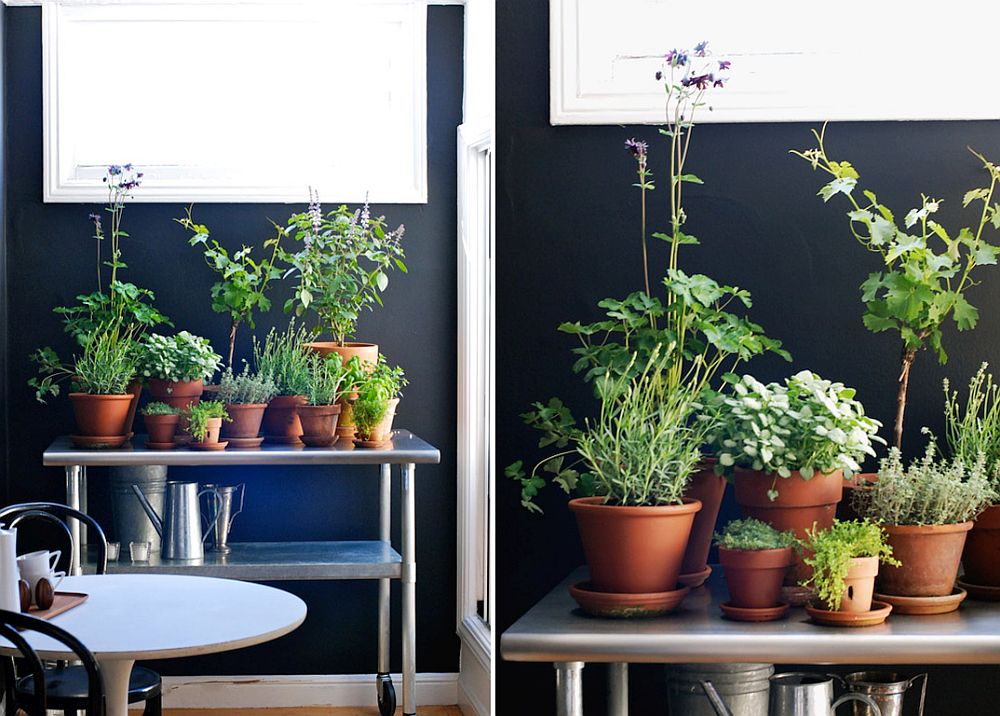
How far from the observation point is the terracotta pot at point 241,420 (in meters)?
3.69

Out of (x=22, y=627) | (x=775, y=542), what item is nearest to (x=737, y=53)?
(x=775, y=542)

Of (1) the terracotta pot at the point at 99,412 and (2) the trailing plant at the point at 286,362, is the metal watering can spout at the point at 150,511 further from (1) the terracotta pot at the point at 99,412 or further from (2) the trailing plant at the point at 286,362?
(2) the trailing plant at the point at 286,362

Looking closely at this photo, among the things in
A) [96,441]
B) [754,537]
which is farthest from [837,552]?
[96,441]

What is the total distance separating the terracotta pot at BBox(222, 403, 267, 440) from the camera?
3693 mm

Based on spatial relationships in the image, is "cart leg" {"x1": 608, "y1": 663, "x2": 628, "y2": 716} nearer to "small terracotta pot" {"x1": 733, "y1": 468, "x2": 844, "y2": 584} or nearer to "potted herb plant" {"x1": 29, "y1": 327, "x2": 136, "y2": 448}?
"small terracotta pot" {"x1": 733, "y1": 468, "x2": 844, "y2": 584}

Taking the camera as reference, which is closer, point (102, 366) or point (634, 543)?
point (634, 543)

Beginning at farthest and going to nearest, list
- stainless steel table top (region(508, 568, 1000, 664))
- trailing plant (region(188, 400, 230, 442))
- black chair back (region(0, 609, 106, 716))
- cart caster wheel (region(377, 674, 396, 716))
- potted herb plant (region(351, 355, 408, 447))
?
cart caster wheel (region(377, 674, 396, 716)) < potted herb plant (region(351, 355, 408, 447)) < trailing plant (region(188, 400, 230, 442)) < black chair back (region(0, 609, 106, 716)) < stainless steel table top (region(508, 568, 1000, 664))

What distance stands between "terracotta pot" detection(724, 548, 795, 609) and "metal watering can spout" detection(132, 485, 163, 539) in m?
2.52

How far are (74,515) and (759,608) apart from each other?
2297 millimetres

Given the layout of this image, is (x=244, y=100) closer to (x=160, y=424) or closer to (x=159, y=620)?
(x=160, y=424)

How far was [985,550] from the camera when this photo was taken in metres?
1.92

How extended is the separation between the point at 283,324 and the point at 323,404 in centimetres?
50

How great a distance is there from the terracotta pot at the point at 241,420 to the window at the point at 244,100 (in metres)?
0.84

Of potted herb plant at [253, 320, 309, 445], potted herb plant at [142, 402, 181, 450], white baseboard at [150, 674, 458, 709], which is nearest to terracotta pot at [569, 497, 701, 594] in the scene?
potted herb plant at [253, 320, 309, 445]
